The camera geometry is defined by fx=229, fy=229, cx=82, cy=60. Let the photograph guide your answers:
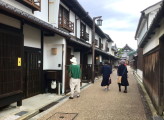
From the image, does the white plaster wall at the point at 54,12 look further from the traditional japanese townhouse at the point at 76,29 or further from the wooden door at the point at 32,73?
the wooden door at the point at 32,73

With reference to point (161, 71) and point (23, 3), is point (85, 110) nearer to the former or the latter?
point (161, 71)

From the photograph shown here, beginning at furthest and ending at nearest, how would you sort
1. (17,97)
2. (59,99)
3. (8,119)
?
(59,99), (17,97), (8,119)

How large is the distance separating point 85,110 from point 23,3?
16.3 feet

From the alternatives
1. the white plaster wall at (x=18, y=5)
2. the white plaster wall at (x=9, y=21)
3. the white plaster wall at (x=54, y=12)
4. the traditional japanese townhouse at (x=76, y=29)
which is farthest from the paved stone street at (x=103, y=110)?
the white plaster wall at (x=54, y=12)

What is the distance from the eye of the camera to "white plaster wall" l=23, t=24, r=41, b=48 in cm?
973

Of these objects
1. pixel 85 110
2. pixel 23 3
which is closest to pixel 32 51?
pixel 23 3

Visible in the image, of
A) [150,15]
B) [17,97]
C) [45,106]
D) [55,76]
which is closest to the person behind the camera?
[17,97]

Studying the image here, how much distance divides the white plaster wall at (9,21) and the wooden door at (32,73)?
179cm

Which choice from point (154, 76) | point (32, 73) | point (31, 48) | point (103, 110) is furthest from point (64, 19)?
point (103, 110)

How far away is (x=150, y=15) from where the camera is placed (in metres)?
17.7

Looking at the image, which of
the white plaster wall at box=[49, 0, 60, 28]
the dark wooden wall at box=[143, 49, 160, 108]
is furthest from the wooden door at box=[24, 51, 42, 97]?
the dark wooden wall at box=[143, 49, 160, 108]

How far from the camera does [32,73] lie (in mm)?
10305

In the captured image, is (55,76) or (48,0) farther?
(48,0)

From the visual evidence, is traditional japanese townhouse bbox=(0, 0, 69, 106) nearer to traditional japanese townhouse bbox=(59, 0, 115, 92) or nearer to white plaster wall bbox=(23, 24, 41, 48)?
white plaster wall bbox=(23, 24, 41, 48)
